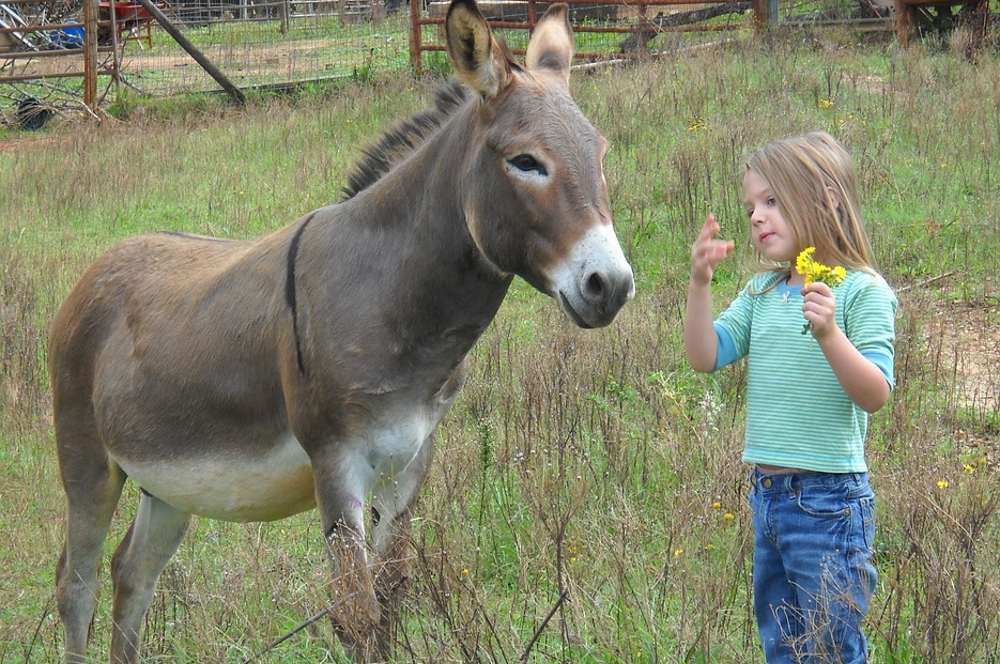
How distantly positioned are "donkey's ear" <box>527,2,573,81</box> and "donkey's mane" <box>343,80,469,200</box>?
257 mm

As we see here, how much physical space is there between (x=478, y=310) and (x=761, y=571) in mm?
1122

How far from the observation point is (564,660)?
3.14 m

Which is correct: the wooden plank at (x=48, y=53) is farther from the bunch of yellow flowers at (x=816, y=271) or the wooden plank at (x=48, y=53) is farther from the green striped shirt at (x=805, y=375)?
the bunch of yellow flowers at (x=816, y=271)

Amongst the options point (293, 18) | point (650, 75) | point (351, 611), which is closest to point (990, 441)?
point (351, 611)

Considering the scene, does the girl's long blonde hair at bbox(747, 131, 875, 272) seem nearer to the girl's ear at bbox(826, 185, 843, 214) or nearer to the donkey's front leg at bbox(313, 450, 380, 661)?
the girl's ear at bbox(826, 185, 843, 214)

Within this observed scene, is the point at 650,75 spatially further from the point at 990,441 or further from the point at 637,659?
the point at 637,659

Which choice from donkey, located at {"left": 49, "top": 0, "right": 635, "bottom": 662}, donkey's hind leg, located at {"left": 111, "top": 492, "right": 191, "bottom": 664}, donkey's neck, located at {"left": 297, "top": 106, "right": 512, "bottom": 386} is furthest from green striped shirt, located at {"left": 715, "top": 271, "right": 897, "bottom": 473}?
donkey's hind leg, located at {"left": 111, "top": 492, "right": 191, "bottom": 664}

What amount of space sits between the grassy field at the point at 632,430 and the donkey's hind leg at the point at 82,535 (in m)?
0.10

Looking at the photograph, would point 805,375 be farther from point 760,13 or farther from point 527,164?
point 760,13

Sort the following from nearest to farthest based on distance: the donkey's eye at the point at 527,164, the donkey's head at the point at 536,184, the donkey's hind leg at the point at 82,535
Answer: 1. the donkey's head at the point at 536,184
2. the donkey's eye at the point at 527,164
3. the donkey's hind leg at the point at 82,535

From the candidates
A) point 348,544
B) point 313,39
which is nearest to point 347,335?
point 348,544

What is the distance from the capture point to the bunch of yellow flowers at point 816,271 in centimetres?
278

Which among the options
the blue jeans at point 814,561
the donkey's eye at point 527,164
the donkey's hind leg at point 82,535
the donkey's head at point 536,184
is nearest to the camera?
the blue jeans at point 814,561

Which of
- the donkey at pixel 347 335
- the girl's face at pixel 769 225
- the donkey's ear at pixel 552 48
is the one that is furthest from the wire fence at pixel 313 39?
the girl's face at pixel 769 225
